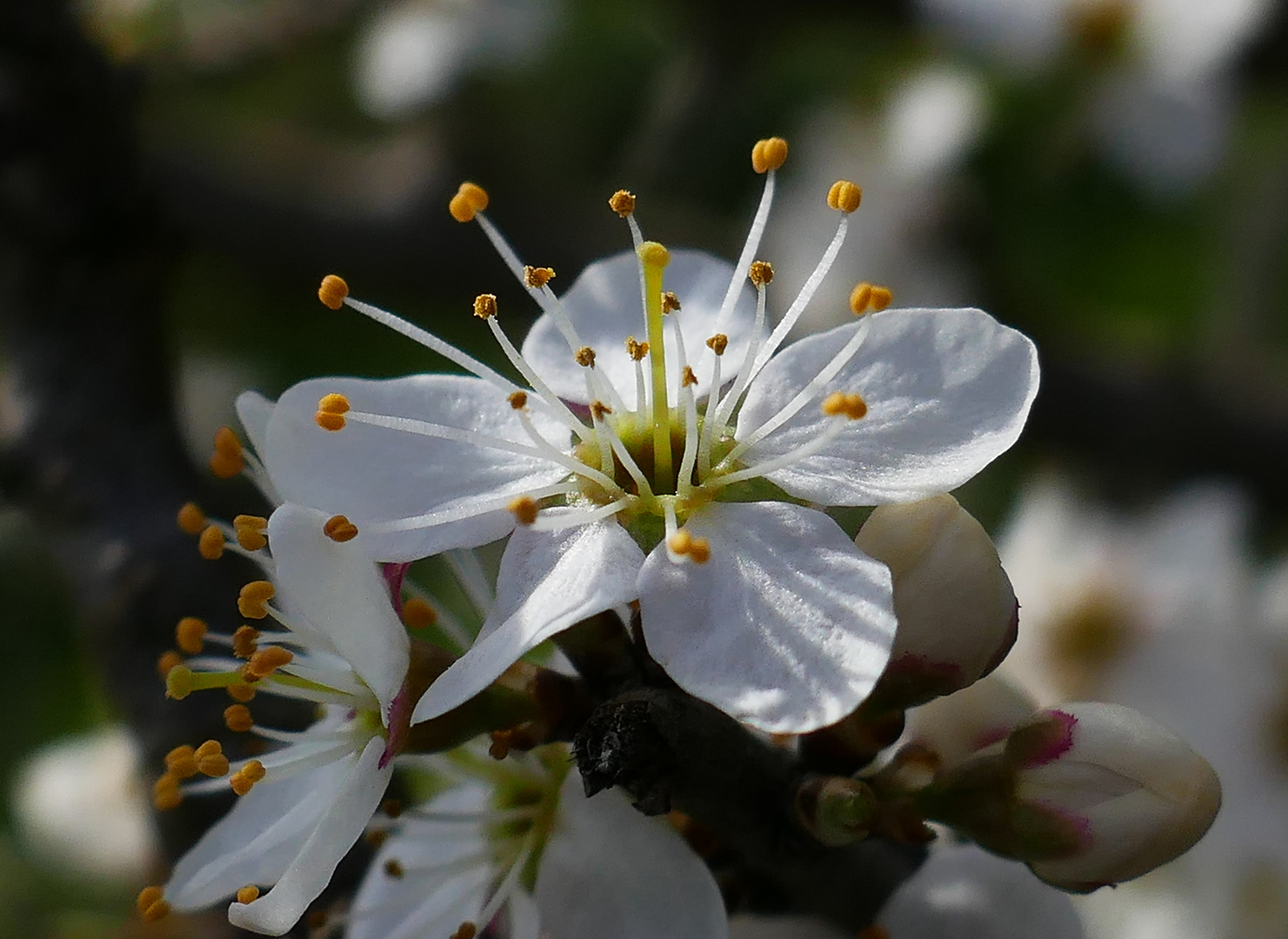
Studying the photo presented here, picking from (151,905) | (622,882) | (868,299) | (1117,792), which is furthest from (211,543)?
(1117,792)

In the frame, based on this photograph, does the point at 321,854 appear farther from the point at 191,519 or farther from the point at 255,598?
the point at 191,519

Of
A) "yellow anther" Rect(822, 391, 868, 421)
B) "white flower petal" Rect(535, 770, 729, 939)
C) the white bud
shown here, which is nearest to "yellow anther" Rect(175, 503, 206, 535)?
"white flower petal" Rect(535, 770, 729, 939)

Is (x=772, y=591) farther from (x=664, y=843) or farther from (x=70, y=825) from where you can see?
(x=70, y=825)

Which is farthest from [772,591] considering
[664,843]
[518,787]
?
[518,787]

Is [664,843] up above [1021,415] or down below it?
below

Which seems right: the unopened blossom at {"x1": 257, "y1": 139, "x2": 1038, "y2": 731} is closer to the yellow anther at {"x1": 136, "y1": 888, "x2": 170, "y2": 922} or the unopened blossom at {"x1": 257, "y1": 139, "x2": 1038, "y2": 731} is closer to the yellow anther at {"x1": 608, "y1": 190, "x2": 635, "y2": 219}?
the yellow anther at {"x1": 608, "y1": 190, "x2": 635, "y2": 219}

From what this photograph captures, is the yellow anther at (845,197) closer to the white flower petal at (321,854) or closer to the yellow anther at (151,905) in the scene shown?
the white flower petal at (321,854)

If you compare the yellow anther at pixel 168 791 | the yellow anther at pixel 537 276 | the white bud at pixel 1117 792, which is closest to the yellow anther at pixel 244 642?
the yellow anther at pixel 168 791
